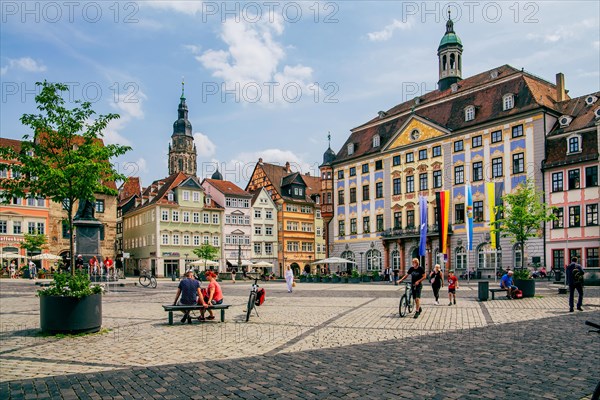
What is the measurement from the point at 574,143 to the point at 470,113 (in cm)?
985

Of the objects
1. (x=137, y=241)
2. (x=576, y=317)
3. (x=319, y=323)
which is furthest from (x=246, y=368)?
(x=137, y=241)

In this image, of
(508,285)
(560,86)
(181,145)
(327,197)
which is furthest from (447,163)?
(181,145)

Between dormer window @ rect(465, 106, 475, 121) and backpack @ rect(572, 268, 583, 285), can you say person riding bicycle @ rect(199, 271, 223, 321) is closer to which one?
backpack @ rect(572, 268, 583, 285)

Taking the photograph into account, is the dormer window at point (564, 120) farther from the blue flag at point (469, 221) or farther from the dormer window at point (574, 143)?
the blue flag at point (469, 221)

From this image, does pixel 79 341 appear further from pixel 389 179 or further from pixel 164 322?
pixel 389 179

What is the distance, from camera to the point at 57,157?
1295cm

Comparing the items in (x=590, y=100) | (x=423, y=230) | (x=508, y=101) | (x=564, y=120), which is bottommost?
(x=423, y=230)

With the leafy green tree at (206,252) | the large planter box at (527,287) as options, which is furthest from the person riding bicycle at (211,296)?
the leafy green tree at (206,252)

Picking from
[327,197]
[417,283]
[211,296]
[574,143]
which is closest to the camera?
[211,296]

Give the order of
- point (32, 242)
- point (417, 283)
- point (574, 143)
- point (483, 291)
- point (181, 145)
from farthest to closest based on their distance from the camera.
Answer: point (181, 145)
point (32, 242)
point (574, 143)
point (483, 291)
point (417, 283)

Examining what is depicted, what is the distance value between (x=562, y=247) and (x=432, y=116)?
18.1 meters

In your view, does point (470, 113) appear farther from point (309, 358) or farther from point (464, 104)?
point (309, 358)

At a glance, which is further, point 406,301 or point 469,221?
point 469,221

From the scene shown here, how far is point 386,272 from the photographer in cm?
4909
